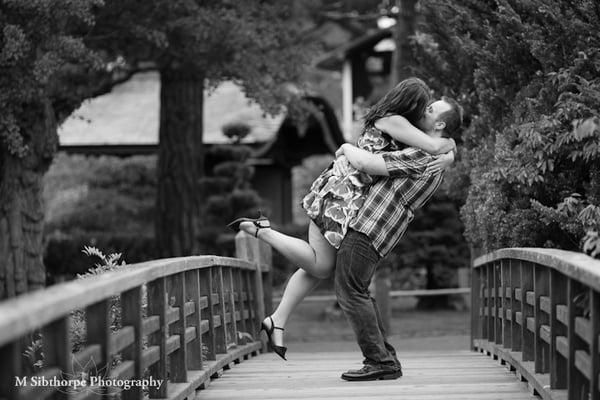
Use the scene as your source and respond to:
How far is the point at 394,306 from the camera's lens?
22.7m

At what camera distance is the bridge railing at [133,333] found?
11.0ft

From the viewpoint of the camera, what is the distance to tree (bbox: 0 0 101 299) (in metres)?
12.0

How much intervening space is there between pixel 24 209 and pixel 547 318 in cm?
919

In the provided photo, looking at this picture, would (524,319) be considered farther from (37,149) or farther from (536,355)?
(37,149)

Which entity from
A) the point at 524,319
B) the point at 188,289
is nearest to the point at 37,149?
the point at 188,289

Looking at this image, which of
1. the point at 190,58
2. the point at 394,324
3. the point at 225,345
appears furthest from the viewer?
the point at 394,324

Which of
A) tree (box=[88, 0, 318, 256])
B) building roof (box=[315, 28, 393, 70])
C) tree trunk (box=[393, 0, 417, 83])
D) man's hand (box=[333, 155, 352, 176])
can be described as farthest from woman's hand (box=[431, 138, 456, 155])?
building roof (box=[315, 28, 393, 70])

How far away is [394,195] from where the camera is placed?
6773 mm

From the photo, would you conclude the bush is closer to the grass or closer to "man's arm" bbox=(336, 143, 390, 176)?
the grass

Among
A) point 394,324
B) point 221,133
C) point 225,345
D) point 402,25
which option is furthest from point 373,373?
point 221,133

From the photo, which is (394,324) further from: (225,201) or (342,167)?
(342,167)

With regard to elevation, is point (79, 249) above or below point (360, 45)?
below

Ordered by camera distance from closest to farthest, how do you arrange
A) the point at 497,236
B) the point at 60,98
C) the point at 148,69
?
1. the point at 497,236
2. the point at 60,98
3. the point at 148,69

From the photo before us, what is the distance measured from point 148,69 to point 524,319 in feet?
41.1
